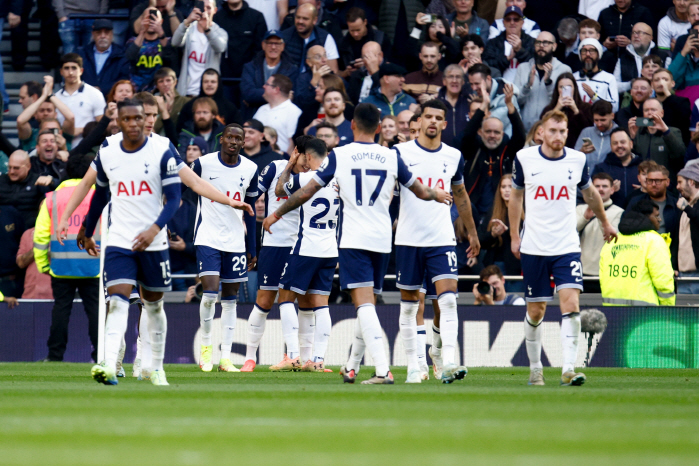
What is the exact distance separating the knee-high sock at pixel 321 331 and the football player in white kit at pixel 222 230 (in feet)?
3.23

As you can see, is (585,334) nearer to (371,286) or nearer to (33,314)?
(371,286)

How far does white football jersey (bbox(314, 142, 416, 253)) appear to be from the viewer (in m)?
9.55

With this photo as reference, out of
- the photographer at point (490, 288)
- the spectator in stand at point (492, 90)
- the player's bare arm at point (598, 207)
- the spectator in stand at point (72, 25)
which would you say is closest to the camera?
the player's bare arm at point (598, 207)

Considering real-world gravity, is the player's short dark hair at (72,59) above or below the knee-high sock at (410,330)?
above

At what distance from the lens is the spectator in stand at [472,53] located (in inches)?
699

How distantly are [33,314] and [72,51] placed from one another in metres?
6.15

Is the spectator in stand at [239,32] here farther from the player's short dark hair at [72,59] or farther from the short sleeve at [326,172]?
the short sleeve at [326,172]

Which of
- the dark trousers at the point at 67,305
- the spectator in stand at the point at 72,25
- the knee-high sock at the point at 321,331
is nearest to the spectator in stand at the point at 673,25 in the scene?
the knee-high sock at the point at 321,331

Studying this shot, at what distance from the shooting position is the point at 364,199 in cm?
960

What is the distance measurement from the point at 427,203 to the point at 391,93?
24.7ft

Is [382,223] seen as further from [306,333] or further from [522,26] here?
[522,26]

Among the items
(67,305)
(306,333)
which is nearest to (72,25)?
(67,305)

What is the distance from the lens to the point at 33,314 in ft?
51.2

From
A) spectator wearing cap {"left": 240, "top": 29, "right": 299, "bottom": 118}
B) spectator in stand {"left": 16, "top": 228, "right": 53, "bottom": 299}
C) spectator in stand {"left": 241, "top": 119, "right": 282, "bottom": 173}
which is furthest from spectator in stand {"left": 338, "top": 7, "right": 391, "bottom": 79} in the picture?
spectator in stand {"left": 16, "top": 228, "right": 53, "bottom": 299}
